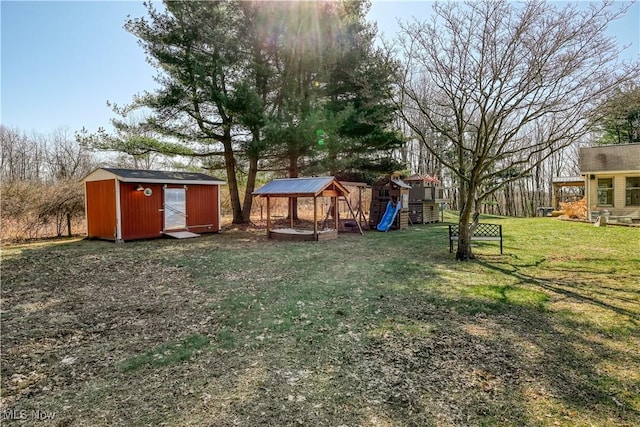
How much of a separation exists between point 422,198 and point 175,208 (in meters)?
10.8

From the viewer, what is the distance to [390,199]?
14.3 m

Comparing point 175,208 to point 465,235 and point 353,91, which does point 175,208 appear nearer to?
point 353,91

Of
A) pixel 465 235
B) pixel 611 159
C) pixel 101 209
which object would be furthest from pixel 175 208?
pixel 611 159

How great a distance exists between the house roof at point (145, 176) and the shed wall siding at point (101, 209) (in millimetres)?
235

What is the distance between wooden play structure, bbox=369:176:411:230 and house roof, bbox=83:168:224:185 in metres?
6.91

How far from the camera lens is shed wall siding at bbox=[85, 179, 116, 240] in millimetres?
10656

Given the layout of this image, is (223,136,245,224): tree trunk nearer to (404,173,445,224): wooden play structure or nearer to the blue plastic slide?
the blue plastic slide

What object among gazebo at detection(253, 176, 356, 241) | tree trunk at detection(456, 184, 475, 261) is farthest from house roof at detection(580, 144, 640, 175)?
gazebo at detection(253, 176, 356, 241)

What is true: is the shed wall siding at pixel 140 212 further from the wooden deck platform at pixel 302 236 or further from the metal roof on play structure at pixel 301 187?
the wooden deck platform at pixel 302 236

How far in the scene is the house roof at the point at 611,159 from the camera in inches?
561

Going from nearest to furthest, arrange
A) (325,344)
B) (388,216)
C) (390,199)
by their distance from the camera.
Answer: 1. (325,344)
2. (388,216)
3. (390,199)

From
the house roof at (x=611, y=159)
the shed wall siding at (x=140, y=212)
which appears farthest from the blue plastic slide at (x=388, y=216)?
the house roof at (x=611, y=159)

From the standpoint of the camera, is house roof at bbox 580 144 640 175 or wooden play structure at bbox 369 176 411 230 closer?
wooden play structure at bbox 369 176 411 230

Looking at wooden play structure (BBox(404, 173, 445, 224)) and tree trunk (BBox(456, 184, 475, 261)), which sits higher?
wooden play structure (BBox(404, 173, 445, 224))
